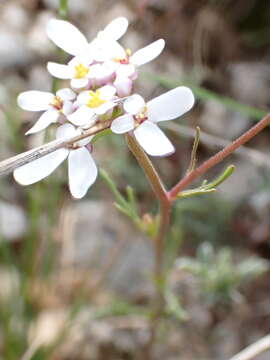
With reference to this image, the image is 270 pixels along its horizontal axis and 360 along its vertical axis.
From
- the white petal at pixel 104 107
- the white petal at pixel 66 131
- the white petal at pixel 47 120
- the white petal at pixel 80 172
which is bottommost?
the white petal at pixel 80 172

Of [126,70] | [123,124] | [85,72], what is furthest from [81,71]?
[123,124]

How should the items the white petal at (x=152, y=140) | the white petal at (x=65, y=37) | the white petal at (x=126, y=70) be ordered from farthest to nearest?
the white petal at (x=65, y=37) → the white petal at (x=126, y=70) → the white petal at (x=152, y=140)

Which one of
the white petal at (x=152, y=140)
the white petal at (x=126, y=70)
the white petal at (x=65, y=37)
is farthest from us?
the white petal at (x=65, y=37)

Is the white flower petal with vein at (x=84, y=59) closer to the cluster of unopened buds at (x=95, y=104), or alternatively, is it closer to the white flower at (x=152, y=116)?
the cluster of unopened buds at (x=95, y=104)

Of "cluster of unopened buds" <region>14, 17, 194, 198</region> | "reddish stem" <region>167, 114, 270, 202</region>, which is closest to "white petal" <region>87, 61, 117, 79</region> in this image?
"cluster of unopened buds" <region>14, 17, 194, 198</region>

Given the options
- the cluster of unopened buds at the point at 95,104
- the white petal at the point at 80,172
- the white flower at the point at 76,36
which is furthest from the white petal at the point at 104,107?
the white flower at the point at 76,36

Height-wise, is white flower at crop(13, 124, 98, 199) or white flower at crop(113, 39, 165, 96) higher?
white flower at crop(113, 39, 165, 96)

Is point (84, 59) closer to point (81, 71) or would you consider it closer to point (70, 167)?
point (81, 71)

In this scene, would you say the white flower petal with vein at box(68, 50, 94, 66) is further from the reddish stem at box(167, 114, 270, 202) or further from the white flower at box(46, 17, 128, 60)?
the reddish stem at box(167, 114, 270, 202)
